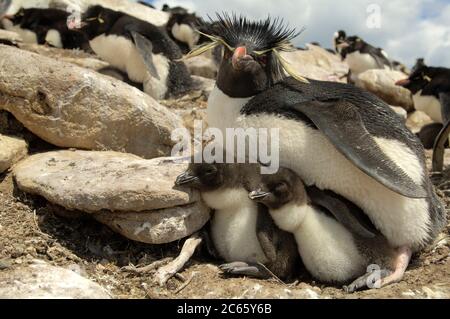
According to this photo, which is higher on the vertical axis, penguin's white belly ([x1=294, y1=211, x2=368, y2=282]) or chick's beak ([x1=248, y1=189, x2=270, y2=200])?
chick's beak ([x1=248, y1=189, x2=270, y2=200])

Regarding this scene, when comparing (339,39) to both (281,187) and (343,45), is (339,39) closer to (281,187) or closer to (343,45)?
(343,45)

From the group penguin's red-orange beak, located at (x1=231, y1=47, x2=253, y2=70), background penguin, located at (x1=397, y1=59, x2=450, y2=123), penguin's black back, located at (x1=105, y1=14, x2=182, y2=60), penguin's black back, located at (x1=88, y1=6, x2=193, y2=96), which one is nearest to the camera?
penguin's red-orange beak, located at (x1=231, y1=47, x2=253, y2=70)

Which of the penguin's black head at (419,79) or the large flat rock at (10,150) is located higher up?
the penguin's black head at (419,79)

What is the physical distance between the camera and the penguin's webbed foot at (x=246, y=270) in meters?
2.82

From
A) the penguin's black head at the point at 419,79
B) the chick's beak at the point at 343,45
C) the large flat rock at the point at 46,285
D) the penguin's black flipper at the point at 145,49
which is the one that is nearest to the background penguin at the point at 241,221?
the large flat rock at the point at 46,285

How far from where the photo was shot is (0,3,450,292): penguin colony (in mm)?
2807

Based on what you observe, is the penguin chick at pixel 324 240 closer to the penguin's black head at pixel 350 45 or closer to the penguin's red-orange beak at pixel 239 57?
the penguin's red-orange beak at pixel 239 57

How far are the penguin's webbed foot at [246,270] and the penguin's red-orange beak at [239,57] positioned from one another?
1.06 m

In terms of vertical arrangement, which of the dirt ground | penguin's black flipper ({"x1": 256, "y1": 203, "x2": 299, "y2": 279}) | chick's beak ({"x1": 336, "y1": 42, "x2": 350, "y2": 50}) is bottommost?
the dirt ground

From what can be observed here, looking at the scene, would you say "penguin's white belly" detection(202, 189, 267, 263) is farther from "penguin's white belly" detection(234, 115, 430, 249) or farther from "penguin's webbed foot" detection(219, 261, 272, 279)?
"penguin's white belly" detection(234, 115, 430, 249)

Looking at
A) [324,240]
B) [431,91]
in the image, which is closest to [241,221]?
[324,240]

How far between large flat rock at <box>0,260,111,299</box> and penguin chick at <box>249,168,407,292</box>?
0.90m

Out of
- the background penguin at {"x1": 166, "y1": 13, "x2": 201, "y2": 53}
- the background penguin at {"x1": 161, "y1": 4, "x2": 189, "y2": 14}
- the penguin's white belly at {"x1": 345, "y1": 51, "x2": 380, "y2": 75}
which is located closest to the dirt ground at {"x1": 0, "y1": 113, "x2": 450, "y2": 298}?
the background penguin at {"x1": 166, "y1": 13, "x2": 201, "y2": 53}

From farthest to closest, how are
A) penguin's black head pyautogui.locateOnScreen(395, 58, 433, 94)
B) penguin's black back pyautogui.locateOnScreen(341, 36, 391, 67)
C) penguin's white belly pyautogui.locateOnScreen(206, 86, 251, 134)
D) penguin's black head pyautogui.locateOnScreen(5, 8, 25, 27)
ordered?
penguin's black back pyautogui.locateOnScreen(341, 36, 391, 67) < penguin's black head pyautogui.locateOnScreen(5, 8, 25, 27) < penguin's black head pyautogui.locateOnScreen(395, 58, 433, 94) < penguin's white belly pyautogui.locateOnScreen(206, 86, 251, 134)
